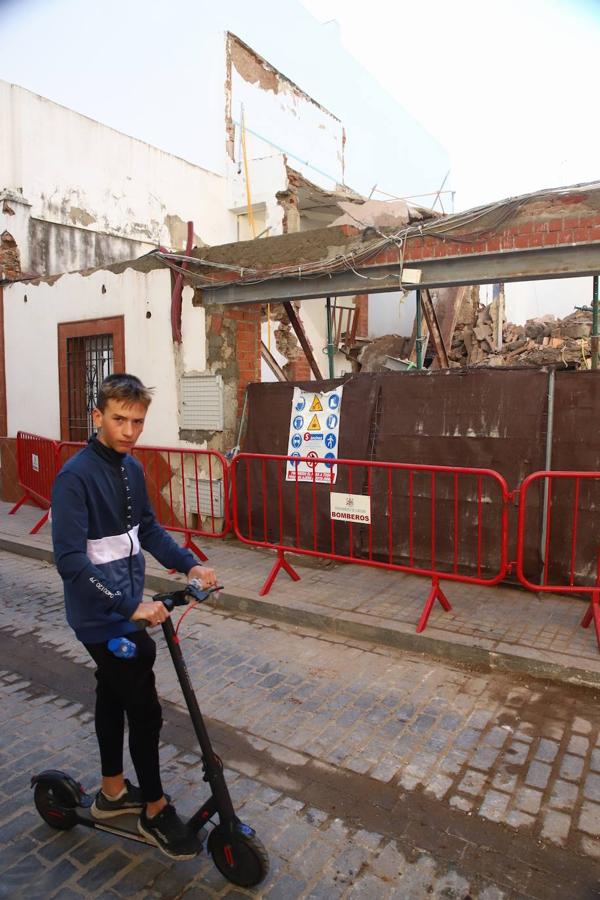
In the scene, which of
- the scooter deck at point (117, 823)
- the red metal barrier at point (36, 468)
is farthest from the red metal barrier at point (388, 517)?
the red metal barrier at point (36, 468)

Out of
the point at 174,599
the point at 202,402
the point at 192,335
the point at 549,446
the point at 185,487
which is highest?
the point at 192,335

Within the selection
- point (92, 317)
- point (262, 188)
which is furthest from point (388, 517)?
point (262, 188)

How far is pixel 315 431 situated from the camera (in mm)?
6785

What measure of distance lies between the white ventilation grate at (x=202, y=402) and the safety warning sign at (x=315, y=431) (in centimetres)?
97

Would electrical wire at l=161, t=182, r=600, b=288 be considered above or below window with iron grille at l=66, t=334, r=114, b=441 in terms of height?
above

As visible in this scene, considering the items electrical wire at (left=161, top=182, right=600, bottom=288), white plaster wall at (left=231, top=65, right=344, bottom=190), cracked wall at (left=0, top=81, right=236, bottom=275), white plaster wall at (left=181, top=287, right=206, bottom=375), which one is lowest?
white plaster wall at (left=181, top=287, right=206, bottom=375)

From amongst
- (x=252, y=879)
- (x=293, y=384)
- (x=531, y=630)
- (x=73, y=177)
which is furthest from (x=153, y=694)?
(x=73, y=177)

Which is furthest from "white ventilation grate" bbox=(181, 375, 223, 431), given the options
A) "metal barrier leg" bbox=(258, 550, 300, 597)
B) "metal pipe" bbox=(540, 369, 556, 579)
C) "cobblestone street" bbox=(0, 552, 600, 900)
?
"metal pipe" bbox=(540, 369, 556, 579)

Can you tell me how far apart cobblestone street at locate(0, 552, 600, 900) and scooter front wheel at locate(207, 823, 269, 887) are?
67mm

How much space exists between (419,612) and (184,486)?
3.59 m

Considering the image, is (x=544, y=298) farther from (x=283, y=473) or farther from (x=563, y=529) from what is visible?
(x=563, y=529)

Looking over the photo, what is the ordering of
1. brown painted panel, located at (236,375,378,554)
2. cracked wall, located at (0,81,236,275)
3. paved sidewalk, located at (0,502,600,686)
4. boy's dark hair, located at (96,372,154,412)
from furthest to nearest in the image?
cracked wall, located at (0,81,236,275), brown painted panel, located at (236,375,378,554), paved sidewalk, located at (0,502,600,686), boy's dark hair, located at (96,372,154,412)

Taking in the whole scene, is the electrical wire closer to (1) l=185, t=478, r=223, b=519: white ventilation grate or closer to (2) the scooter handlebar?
(1) l=185, t=478, r=223, b=519: white ventilation grate

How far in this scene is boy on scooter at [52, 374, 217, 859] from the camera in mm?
2342
